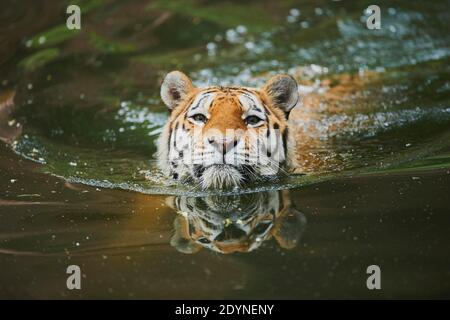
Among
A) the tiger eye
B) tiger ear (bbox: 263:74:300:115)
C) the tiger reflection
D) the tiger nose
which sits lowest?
the tiger reflection

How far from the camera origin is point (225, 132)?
3777mm

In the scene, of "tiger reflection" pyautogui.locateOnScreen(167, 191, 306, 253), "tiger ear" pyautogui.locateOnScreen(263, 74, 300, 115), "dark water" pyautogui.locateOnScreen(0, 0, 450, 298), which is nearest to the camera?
"dark water" pyautogui.locateOnScreen(0, 0, 450, 298)

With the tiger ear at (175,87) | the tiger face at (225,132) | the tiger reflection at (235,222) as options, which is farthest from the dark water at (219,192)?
the tiger ear at (175,87)

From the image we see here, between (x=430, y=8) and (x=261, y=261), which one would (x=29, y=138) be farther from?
(x=430, y=8)

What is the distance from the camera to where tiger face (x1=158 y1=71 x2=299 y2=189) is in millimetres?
3789

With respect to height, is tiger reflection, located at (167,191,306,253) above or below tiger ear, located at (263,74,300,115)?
below

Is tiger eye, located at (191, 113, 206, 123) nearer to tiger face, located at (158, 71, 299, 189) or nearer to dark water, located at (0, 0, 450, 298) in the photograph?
tiger face, located at (158, 71, 299, 189)

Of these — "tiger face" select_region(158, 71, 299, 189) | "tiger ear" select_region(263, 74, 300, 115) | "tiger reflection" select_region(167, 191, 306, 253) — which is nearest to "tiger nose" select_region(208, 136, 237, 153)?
"tiger face" select_region(158, 71, 299, 189)

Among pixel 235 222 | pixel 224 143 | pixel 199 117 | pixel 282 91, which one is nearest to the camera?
pixel 235 222

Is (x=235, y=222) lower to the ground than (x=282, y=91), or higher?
lower

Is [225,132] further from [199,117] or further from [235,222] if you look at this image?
[235,222]

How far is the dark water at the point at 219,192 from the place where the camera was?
3.07 meters

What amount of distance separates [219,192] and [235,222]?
404 millimetres

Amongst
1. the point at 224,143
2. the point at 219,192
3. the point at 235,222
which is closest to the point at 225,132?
the point at 224,143
